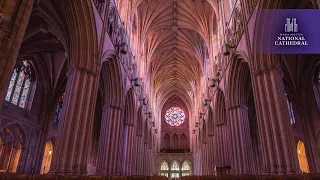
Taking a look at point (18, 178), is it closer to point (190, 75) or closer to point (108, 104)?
point (108, 104)

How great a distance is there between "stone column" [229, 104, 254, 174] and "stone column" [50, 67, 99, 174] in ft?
29.3

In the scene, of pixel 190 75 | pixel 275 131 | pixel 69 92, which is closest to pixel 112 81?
pixel 69 92

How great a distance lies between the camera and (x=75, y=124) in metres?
8.52

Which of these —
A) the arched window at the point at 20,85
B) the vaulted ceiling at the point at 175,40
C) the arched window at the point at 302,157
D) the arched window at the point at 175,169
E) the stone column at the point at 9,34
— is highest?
the vaulted ceiling at the point at 175,40

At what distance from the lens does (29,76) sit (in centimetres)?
1872

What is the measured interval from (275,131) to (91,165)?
22.2m

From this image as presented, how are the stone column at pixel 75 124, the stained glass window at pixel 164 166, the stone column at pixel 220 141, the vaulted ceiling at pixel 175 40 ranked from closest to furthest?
the stone column at pixel 75 124
the stone column at pixel 220 141
the vaulted ceiling at pixel 175 40
the stained glass window at pixel 164 166

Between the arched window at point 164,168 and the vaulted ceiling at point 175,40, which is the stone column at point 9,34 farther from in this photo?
the arched window at point 164,168

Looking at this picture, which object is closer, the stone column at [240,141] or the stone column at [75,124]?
the stone column at [75,124]

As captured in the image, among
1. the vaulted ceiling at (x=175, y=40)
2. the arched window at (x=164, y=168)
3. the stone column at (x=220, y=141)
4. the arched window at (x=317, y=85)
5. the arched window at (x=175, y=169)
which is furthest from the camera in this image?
the arched window at (x=164, y=168)

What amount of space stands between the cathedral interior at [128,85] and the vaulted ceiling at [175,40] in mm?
147

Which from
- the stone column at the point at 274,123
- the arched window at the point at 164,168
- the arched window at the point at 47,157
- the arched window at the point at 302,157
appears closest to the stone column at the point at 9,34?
the stone column at the point at 274,123

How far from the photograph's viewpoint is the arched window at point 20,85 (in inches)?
662

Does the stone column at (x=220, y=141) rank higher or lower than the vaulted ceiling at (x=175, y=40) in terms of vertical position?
lower
